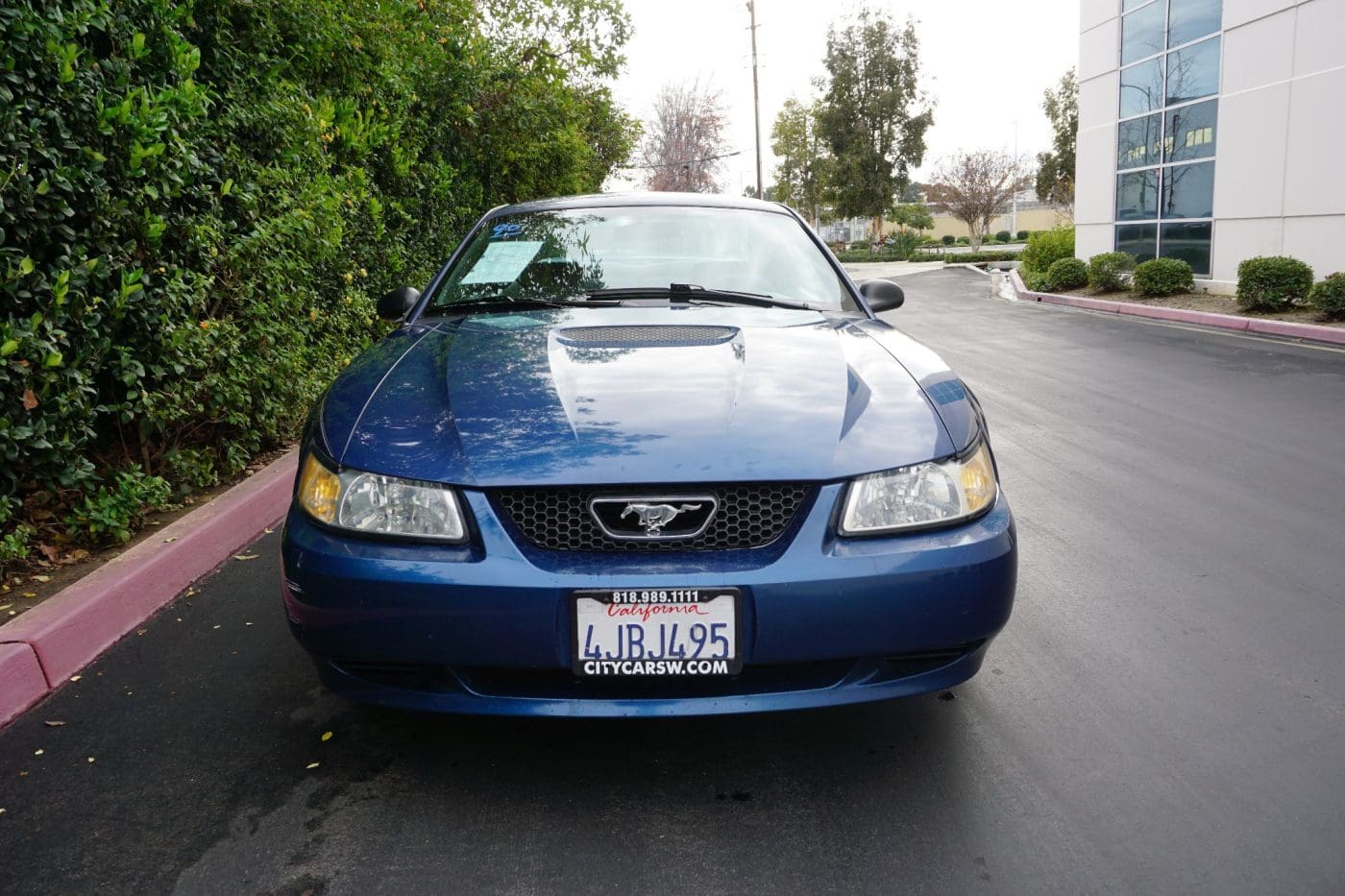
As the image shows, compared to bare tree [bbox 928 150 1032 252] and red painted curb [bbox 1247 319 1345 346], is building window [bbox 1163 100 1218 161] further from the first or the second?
bare tree [bbox 928 150 1032 252]

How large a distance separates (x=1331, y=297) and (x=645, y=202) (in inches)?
432

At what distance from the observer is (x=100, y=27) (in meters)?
3.96

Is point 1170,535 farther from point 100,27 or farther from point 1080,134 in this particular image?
point 1080,134

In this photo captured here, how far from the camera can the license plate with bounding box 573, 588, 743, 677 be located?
2.23m

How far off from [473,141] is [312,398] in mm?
5469

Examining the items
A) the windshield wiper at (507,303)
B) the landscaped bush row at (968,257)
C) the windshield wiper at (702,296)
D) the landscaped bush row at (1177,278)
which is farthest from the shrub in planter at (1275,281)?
the landscaped bush row at (968,257)

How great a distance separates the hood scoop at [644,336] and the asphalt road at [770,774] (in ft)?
3.50

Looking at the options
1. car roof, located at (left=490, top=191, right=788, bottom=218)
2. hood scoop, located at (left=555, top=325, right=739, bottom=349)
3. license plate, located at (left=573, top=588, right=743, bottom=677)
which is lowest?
license plate, located at (left=573, top=588, right=743, bottom=677)

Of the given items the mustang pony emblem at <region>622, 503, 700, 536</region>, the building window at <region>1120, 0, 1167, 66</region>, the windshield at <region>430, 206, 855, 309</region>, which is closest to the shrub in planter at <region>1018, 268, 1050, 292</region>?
the building window at <region>1120, 0, 1167, 66</region>

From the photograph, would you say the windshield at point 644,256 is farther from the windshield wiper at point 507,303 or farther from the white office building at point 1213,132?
the white office building at point 1213,132

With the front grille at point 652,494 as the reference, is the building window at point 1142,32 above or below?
above

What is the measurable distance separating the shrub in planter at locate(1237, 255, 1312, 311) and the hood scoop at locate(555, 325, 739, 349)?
12.8 m

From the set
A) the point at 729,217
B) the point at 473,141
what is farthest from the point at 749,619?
the point at 473,141

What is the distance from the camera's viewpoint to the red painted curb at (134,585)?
326 centimetres
